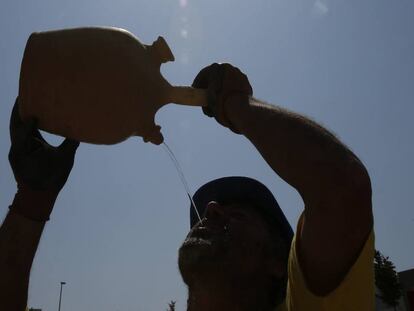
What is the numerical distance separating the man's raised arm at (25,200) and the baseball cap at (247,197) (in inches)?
35.5

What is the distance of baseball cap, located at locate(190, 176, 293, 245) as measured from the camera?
266 cm

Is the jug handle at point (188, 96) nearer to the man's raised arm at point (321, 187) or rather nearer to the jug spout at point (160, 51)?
the jug spout at point (160, 51)

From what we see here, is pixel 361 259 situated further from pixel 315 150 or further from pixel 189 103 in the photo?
pixel 189 103

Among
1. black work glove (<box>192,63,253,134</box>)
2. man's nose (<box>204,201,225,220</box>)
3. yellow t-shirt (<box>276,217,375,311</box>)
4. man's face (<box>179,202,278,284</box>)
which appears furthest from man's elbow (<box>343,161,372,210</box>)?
man's nose (<box>204,201,225,220</box>)

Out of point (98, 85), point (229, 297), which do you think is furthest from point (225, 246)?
point (98, 85)

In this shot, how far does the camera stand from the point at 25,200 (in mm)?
2859

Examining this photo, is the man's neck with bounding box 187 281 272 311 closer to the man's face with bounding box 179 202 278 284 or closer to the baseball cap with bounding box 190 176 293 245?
the man's face with bounding box 179 202 278 284

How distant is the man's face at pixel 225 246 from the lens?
89.4 inches

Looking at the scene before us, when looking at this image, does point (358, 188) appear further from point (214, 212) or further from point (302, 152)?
point (214, 212)

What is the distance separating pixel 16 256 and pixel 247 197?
54.7 inches

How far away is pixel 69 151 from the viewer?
10.1 ft

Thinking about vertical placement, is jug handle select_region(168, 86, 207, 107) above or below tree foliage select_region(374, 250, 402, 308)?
below

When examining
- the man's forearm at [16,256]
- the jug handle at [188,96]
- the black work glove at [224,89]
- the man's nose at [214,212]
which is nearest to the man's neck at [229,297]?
the man's nose at [214,212]

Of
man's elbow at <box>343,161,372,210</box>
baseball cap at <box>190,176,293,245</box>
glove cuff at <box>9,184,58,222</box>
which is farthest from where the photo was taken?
glove cuff at <box>9,184,58,222</box>
